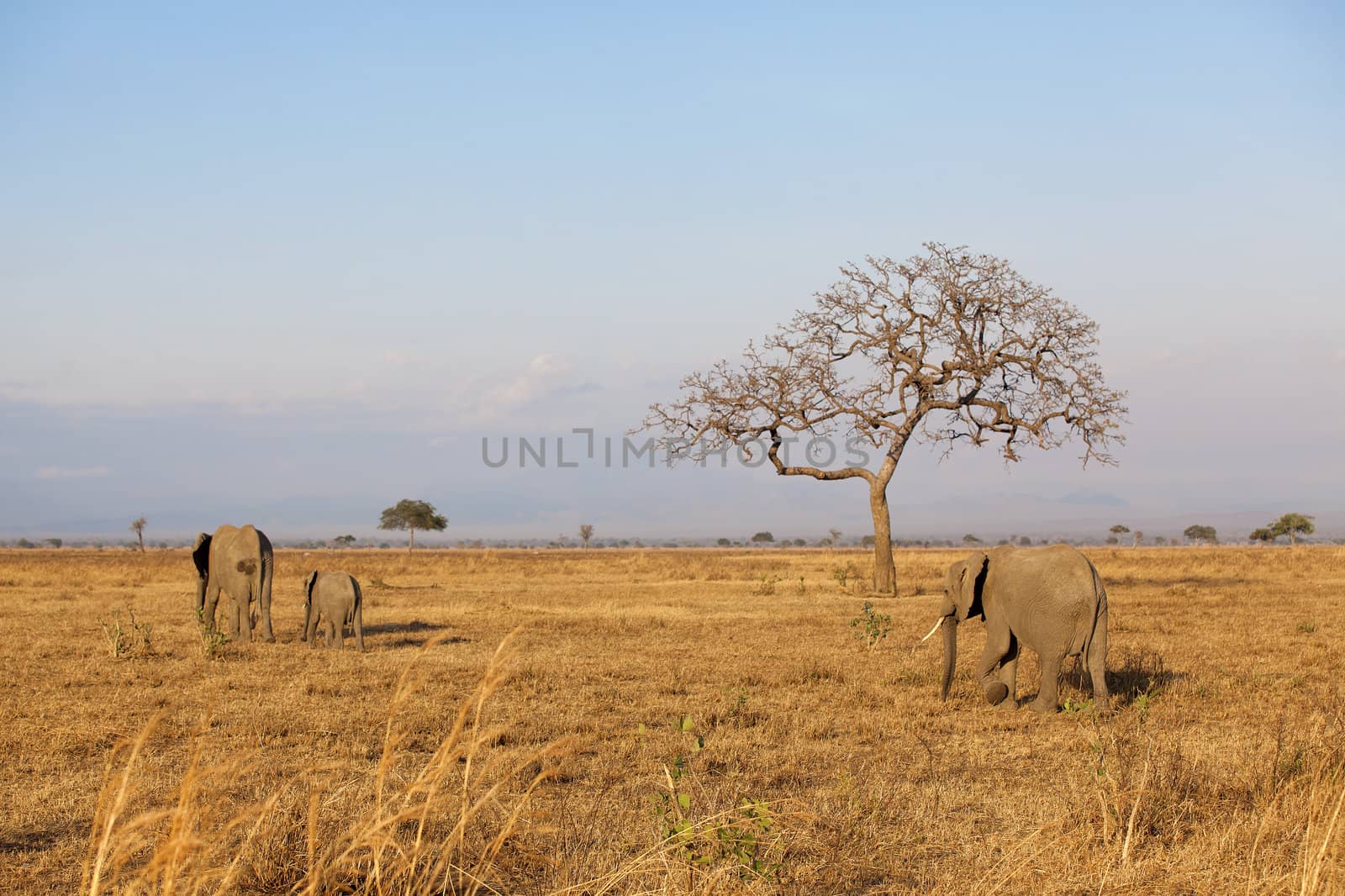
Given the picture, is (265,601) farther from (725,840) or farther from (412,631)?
(725,840)

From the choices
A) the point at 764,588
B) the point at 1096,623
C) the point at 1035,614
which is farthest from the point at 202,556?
the point at 764,588

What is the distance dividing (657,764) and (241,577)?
34.9ft

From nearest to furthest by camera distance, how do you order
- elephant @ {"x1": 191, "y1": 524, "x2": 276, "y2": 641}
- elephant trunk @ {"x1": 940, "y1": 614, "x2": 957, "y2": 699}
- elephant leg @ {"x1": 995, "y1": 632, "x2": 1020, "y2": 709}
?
elephant leg @ {"x1": 995, "y1": 632, "x2": 1020, "y2": 709}, elephant trunk @ {"x1": 940, "y1": 614, "x2": 957, "y2": 699}, elephant @ {"x1": 191, "y1": 524, "x2": 276, "y2": 641}

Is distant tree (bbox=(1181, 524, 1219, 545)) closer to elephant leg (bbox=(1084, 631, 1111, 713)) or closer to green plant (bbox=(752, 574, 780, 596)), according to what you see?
green plant (bbox=(752, 574, 780, 596))

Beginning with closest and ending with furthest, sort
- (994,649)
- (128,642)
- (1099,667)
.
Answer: (1099,667) < (994,649) < (128,642)

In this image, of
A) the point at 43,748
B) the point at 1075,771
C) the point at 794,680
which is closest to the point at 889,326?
the point at 794,680

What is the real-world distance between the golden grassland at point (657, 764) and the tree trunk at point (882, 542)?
7616mm

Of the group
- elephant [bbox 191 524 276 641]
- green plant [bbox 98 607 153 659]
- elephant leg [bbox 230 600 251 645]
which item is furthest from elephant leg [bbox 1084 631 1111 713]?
elephant leg [bbox 230 600 251 645]

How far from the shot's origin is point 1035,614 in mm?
10070

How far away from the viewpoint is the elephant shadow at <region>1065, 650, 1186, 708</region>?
10422 mm

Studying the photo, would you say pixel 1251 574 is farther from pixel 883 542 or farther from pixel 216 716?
pixel 216 716

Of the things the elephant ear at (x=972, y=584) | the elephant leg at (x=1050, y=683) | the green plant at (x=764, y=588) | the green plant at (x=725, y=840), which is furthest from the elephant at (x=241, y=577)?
the green plant at (x=764, y=588)

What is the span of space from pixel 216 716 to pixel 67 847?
377 cm

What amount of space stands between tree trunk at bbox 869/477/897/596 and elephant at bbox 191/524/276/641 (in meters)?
15.2
